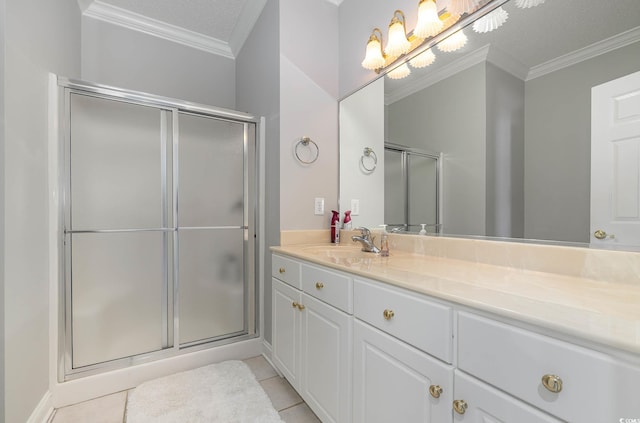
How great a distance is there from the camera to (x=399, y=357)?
878 millimetres

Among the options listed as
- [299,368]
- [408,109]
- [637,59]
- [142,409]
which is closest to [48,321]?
[142,409]

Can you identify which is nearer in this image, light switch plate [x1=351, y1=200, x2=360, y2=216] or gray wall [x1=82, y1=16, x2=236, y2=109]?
light switch plate [x1=351, y1=200, x2=360, y2=216]

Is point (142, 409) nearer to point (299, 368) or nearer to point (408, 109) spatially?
point (299, 368)

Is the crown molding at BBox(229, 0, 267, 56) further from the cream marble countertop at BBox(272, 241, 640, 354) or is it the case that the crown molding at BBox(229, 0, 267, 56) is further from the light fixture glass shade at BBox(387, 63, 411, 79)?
the cream marble countertop at BBox(272, 241, 640, 354)

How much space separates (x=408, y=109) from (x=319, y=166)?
0.73 metres

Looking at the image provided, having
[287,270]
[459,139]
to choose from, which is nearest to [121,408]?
[287,270]

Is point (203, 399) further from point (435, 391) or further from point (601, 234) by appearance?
point (601, 234)

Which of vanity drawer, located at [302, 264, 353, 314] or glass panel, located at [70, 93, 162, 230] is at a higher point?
glass panel, located at [70, 93, 162, 230]

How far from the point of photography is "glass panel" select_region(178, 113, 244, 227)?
1915mm

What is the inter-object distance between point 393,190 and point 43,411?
2253 mm

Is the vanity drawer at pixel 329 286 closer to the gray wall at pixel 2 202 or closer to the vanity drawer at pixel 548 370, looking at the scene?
the vanity drawer at pixel 548 370

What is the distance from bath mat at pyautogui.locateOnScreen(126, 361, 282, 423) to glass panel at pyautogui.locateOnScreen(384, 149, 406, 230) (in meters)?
1.28

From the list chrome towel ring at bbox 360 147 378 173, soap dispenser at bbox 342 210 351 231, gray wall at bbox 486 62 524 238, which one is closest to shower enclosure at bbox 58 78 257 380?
soap dispenser at bbox 342 210 351 231

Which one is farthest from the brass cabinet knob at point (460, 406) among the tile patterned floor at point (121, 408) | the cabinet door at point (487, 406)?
the tile patterned floor at point (121, 408)
